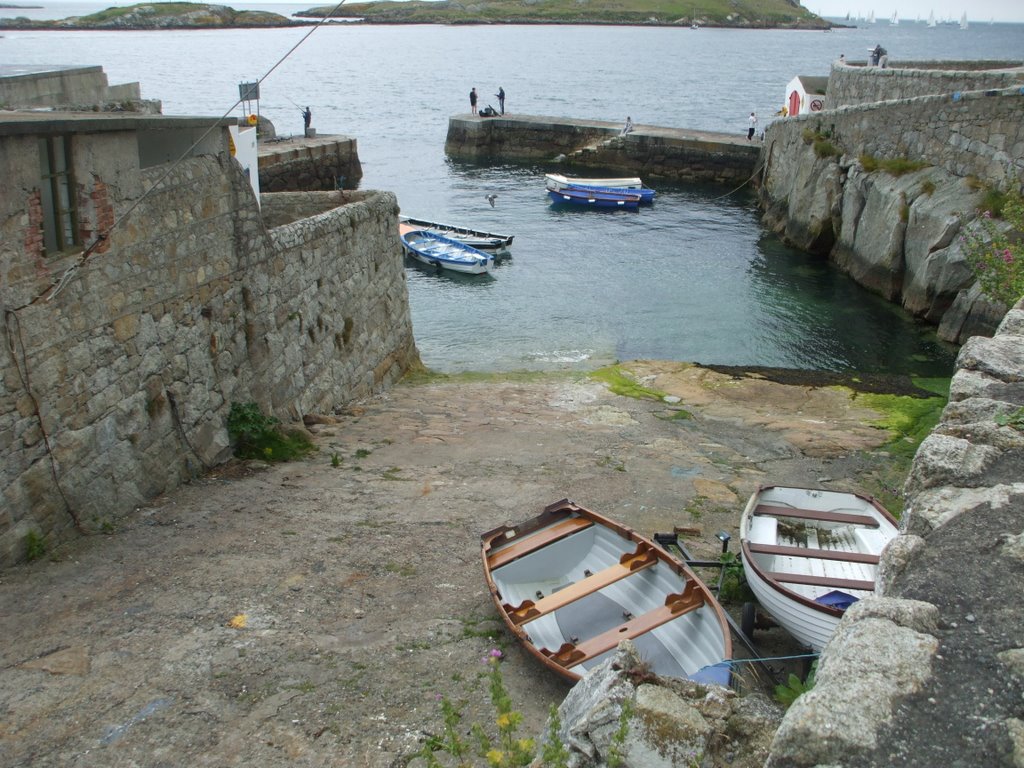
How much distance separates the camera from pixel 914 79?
28219 mm

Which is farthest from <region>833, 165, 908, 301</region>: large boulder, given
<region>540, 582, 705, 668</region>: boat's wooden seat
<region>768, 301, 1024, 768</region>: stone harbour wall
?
<region>768, 301, 1024, 768</region>: stone harbour wall

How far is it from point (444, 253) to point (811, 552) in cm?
2297

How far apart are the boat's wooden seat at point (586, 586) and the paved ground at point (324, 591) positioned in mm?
240

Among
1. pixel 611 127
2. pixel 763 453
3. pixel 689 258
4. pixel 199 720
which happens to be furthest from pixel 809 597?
pixel 611 127

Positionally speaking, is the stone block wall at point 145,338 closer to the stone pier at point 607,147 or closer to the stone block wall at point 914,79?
the stone block wall at point 914,79

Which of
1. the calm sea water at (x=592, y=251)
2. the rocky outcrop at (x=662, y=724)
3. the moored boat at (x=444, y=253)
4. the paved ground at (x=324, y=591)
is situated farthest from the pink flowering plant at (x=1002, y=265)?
the moored boat at (x=444, y=253)

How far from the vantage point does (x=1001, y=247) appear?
15672 millimetres

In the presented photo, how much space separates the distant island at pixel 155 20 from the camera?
146000 mm

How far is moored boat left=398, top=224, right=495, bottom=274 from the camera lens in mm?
29141

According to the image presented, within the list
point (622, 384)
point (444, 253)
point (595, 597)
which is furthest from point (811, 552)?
point (444, 253)

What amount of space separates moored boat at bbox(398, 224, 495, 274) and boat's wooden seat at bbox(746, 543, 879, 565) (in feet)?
71.5

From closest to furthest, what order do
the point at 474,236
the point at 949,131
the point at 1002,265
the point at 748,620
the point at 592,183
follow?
the point at 748,620, the point at 1002,265, the point at 949,131, the point at 474,236, the point at 592,183

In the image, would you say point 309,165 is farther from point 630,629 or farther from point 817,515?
point 630,629

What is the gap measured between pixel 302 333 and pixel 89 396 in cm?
382
